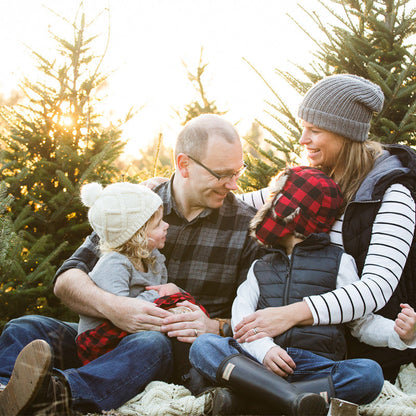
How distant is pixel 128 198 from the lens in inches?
116

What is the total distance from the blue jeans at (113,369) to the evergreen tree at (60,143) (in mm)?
1520

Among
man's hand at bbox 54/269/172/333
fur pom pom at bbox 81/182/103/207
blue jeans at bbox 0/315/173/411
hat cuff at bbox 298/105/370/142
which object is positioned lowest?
blue jeans at bbox 0/315/173/411

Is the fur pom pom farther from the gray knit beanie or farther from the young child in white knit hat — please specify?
the gray knit beanie

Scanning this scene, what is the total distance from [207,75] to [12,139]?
2.78 m

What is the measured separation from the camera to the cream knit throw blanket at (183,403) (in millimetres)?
2270

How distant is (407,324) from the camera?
7.73ft

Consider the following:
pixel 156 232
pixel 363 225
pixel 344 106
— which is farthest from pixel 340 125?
pixel 156 232

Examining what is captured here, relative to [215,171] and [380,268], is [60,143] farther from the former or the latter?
[380,268]

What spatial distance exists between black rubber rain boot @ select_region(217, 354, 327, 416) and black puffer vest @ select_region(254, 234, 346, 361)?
0.43 metres

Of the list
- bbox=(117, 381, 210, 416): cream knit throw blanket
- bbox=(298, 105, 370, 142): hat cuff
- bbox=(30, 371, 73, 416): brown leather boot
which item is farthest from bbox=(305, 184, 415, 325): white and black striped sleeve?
bbox=(30, 371, 73, 416): brown leather boot

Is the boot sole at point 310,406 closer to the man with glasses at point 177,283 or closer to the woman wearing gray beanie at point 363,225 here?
the woman wearing gray beanie at point 363,225

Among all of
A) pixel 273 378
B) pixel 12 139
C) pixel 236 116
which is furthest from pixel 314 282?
pixel 236 116

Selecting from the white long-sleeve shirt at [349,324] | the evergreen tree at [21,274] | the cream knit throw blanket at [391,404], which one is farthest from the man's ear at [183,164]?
the cream knit throw blanket at [391,404]

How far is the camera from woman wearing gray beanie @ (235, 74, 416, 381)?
255cm
